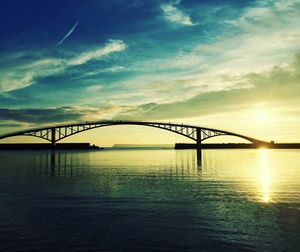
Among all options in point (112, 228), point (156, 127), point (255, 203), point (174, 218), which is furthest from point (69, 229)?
point (156, 127)

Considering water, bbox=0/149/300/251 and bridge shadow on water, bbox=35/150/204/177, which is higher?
bridge shadow on water, bbox=35/150/204/177

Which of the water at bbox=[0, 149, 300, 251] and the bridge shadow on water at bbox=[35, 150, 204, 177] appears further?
the bridge shadow on water at bbox=[35, 150, 204, 177]

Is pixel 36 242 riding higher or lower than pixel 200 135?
lower

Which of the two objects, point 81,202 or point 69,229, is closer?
point 69,229

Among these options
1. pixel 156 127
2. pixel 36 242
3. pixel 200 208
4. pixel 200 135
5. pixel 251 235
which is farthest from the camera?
pixel 200 135

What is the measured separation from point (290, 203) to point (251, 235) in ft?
27.3

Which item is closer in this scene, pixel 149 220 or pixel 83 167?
pixel 149 220

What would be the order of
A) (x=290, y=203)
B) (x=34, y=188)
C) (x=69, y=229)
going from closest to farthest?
(x=69, y=229), (x=290, y=203), (x=34, y=188)

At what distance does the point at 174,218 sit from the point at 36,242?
6435 millimetres

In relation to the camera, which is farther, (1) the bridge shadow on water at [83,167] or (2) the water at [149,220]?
(1) the bridge shadow on water at [83,167]

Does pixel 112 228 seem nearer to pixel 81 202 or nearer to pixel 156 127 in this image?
pixel 81 202

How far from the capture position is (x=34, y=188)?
85.7 ft

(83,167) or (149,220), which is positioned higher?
(83,167)

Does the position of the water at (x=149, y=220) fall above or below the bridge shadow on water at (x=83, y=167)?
below
